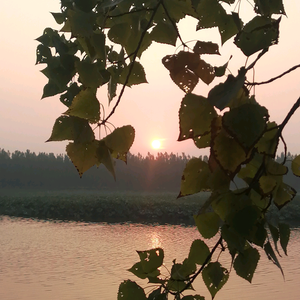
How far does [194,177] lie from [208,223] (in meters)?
0.09

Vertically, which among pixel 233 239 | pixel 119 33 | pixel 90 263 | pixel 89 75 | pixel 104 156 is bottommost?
pixel 90 263

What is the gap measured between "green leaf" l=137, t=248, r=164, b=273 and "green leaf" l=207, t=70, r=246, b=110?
0.38 meters

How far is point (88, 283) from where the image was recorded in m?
8.42

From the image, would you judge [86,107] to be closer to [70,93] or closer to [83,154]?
[83,154]

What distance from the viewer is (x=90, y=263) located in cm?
1005

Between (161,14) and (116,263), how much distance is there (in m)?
9.72

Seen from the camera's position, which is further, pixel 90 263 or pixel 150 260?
pixel 90 263

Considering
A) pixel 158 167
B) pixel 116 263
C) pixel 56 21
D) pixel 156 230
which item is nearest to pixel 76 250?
pixel 116 263

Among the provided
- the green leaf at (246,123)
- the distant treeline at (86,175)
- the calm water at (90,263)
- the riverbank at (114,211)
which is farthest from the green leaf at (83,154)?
the distant treeline at (86,175)

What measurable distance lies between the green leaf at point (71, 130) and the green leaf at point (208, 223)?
236 mm

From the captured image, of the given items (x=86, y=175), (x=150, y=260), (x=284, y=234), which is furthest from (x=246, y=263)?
(x=86, y=175)

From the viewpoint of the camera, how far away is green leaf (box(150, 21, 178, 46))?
806 mm

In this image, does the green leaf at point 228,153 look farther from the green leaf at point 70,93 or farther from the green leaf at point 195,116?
the green leaf at point 70,93

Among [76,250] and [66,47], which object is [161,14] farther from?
[76,250]
